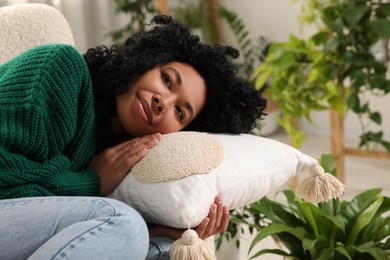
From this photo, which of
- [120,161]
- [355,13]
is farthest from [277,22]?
[120,161]

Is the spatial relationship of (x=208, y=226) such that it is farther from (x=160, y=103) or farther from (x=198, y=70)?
(x=198, y=70)

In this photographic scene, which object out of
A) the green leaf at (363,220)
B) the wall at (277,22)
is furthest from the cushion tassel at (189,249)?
the wall at (277,22)

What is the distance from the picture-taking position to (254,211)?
165 cm

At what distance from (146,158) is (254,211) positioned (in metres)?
0.58

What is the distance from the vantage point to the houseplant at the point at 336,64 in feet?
8.03

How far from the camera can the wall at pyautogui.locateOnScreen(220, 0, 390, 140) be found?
3598 millimetres

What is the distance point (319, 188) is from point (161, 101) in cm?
38

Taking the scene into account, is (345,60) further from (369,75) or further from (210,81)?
(210,81)

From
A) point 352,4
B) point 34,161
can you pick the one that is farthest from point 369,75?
point 34,161

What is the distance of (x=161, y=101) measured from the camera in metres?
1.28

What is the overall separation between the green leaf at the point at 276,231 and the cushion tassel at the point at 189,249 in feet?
1.34

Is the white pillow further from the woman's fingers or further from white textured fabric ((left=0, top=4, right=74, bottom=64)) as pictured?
white textured fabric ((left=0, top=4, right=74, bottom=64))

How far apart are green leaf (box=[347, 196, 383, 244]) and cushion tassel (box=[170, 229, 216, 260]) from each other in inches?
Answer: 22.4

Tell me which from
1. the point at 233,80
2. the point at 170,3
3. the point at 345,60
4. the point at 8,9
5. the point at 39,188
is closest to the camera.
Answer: the point at 39,188
